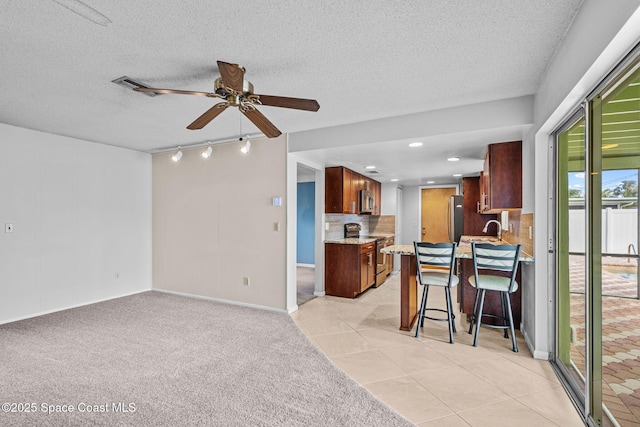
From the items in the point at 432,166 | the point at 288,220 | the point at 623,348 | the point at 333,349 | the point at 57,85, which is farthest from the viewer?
the point at 432,166

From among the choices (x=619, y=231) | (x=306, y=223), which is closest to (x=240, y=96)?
(x=619, y=231)

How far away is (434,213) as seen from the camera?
8.08 metres

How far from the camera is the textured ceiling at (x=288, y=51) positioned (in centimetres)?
171

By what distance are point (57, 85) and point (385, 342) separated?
148 inches

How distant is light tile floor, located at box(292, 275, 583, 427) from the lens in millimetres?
2004

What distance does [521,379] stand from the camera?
2.42 meters

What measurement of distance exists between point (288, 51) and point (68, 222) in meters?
4.14

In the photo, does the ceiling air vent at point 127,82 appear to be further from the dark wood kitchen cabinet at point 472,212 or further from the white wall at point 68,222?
the dark wood kitchen cabinet at point 472,212

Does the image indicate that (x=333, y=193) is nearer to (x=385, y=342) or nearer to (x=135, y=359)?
(x=385, y=342)

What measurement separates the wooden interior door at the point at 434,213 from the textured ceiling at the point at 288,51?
521 centimetres

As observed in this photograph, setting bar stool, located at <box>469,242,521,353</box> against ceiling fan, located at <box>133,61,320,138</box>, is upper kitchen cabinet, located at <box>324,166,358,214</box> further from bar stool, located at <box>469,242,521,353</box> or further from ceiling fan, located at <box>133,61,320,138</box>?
ceiling fan, located at <box>133,61,320,138</box>

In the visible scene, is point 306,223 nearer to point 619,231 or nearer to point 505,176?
point 505,176

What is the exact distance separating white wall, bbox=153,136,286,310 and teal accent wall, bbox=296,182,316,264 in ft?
11.4

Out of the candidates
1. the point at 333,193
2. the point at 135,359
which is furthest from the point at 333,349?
the point at 333,193
